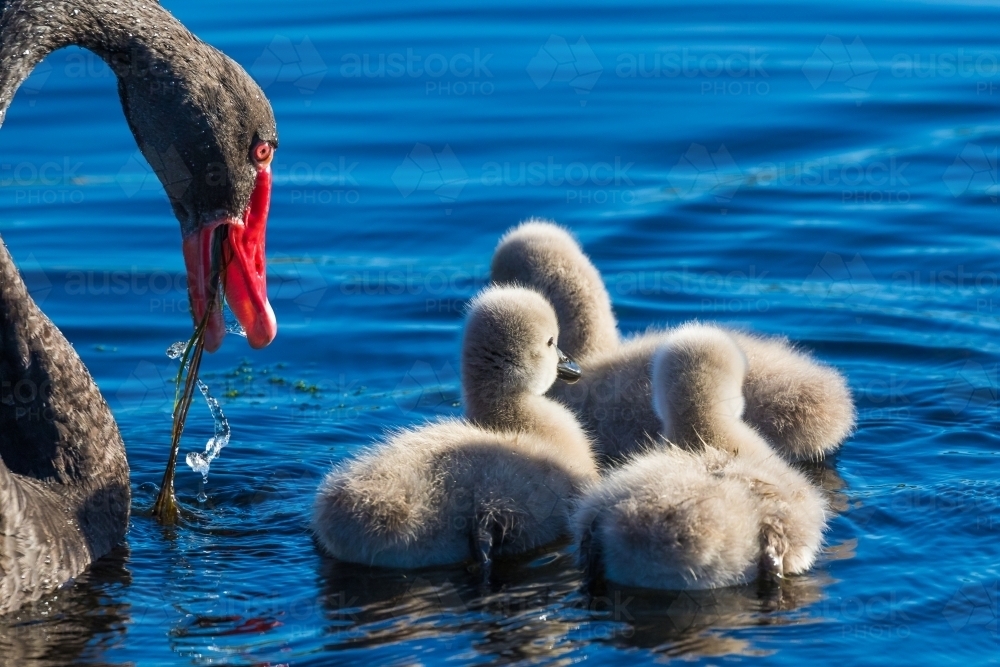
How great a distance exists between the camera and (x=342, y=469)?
6.68m

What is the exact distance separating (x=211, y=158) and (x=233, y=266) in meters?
0.46

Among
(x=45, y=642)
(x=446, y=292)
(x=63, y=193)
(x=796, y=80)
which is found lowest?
(x=45, y=642)

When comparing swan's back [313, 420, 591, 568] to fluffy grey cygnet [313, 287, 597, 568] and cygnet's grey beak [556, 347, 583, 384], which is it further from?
cygnet's grey beak [556, 347, 583, 384]

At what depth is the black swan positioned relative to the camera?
262 inches

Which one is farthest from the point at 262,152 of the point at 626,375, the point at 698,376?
the point at 626,375

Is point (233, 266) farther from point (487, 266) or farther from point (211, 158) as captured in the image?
point (487, 266)

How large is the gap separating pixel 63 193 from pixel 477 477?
6.19 metres

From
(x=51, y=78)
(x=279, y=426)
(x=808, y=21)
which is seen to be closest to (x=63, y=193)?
(x=51, y=78)

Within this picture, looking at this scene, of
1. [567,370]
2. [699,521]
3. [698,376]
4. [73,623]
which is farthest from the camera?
[567,370]

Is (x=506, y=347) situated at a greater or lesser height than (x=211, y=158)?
lesser

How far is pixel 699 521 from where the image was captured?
5988mm

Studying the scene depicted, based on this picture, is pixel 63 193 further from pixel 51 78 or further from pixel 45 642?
pixel 45 642

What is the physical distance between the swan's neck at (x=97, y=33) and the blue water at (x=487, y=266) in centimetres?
195

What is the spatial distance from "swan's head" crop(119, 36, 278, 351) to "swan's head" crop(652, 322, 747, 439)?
1645mm
